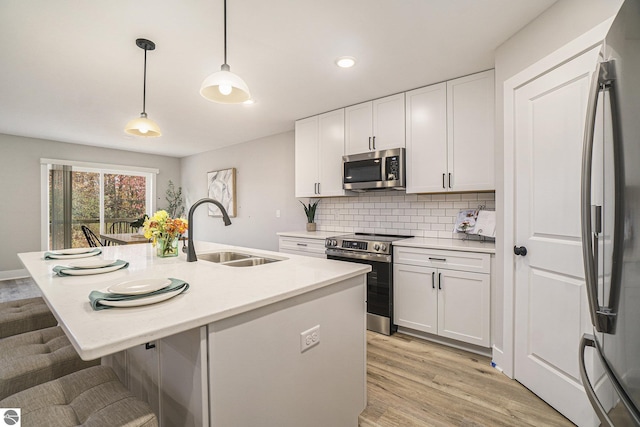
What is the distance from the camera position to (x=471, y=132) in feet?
8.70

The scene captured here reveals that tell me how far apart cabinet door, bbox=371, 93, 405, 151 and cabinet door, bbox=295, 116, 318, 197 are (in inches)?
34.2

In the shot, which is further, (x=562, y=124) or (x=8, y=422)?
(x=562, y=124)

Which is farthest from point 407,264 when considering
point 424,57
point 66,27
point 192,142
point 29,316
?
point 192,142

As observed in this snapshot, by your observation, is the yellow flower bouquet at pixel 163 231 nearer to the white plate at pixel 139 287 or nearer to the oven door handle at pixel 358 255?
the white plate at pixel 139 287

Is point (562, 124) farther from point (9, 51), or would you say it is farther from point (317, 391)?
point (9, 51)

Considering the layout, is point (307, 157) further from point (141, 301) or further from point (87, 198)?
point (87, 198)

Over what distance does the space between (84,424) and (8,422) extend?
0.23m

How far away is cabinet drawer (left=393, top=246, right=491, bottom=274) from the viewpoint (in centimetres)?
242

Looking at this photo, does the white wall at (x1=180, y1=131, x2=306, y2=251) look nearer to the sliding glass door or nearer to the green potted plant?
the green potted plant

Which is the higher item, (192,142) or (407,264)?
(192,142)

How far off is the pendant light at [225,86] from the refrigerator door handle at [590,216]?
1504mm

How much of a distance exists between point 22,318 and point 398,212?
3.19 metres

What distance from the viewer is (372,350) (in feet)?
8.41

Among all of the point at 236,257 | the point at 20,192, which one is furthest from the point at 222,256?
the point at 20,192
